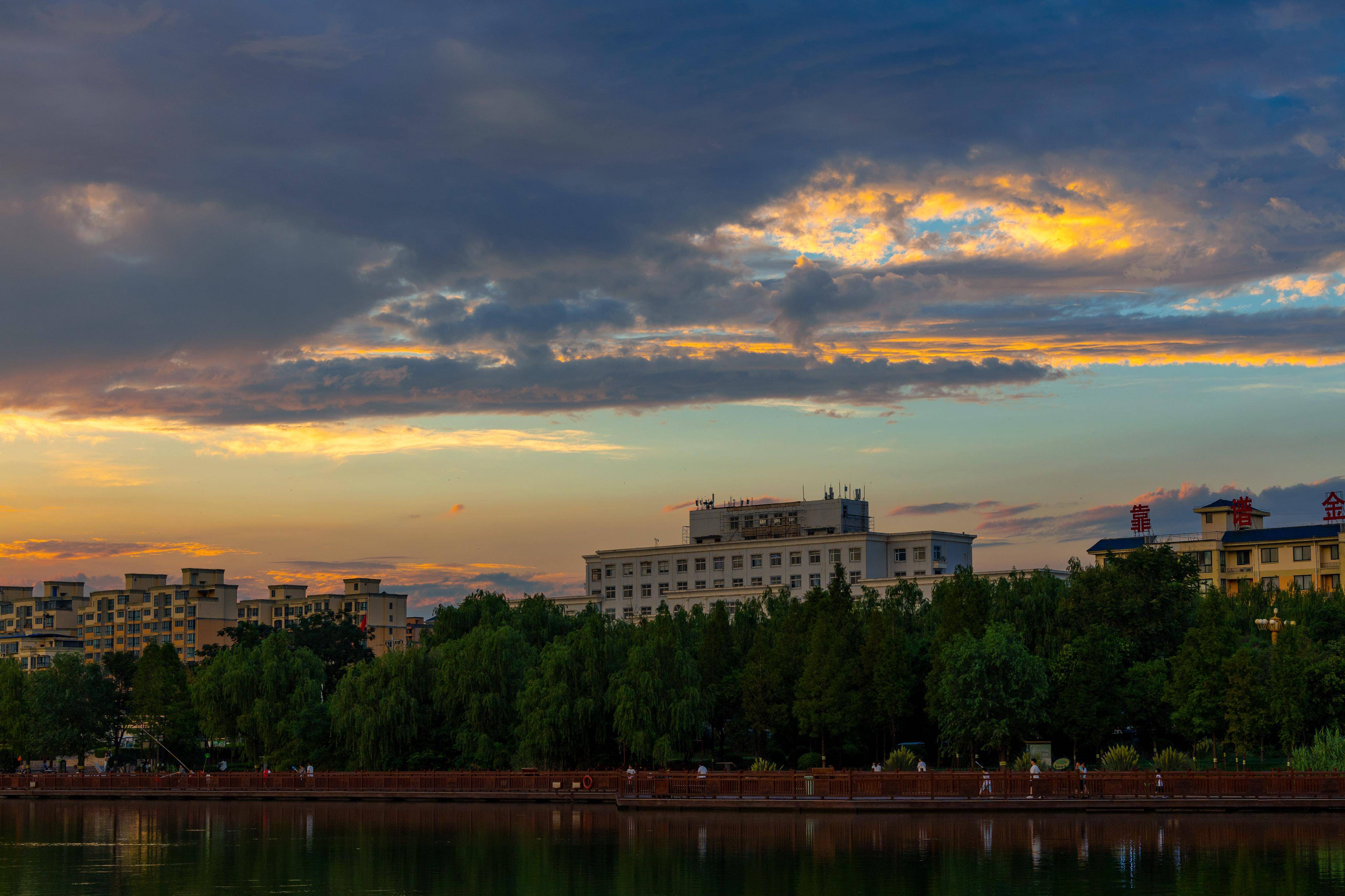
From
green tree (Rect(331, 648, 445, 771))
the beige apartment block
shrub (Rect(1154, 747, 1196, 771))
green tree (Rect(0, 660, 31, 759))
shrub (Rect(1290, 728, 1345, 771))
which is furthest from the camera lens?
the beige apartment block

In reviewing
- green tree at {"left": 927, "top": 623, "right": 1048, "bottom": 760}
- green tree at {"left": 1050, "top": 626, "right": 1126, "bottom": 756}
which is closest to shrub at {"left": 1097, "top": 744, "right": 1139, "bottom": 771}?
green tree at {"left": 927, "top": 623, "right": 1048, "bottom": 760}

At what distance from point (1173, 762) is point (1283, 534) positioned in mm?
87103

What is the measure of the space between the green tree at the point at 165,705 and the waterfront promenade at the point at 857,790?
34.9 metres

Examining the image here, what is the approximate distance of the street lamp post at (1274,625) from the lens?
6656cm

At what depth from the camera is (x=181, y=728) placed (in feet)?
353

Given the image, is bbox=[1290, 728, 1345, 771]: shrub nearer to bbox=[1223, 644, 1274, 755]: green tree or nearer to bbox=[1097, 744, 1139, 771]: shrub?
bbox=[1223, 644, 1274, 755]: green tree

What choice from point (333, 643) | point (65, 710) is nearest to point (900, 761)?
point (333, 643)

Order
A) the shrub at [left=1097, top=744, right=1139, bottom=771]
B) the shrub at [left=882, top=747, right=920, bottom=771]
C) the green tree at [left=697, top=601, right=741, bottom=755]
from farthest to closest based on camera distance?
the green tree at [left=697, top=601, right=741, bottom=755] < the shrub at [left=882, top=747, right=920, bottom=771] < the shrub at [left=1097, top=744, right=1139, bottom=771]

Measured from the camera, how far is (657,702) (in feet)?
244

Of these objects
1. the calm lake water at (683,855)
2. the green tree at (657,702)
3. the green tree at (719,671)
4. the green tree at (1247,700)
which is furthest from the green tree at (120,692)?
the green tree at (1247,700)

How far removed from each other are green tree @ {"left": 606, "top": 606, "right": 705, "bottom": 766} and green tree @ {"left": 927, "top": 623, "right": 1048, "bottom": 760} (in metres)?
13.4

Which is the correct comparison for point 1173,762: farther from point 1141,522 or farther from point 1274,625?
point 1141,522

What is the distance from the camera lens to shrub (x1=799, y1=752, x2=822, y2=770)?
80.5 meters

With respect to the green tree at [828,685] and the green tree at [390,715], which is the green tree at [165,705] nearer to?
the green tree at [390,715]
